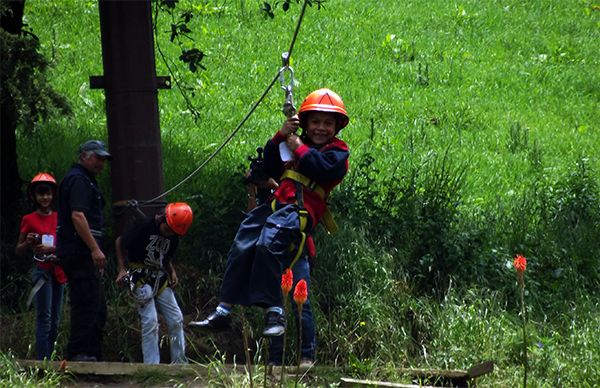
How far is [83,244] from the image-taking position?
8.98 m

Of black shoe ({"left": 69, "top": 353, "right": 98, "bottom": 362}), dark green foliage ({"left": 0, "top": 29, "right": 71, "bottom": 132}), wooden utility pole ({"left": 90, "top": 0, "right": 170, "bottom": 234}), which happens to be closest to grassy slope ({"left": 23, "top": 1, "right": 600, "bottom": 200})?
dark green foliage ({"left": 0, "top": 29, "right": 71, "bottom": 132})

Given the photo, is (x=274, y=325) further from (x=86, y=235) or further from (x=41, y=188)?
(x=41, y=188)

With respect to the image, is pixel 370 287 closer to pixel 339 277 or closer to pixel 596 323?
pixel 339 277

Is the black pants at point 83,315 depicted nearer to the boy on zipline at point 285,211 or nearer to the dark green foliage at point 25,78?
the boy on zipline at point 285,211

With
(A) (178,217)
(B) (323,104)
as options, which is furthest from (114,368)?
(B) (323,104)

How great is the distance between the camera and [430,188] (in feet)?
36.3

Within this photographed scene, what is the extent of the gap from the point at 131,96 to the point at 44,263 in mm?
1540

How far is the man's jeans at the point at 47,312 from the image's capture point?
9.11m

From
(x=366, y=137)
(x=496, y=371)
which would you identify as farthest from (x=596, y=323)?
(x=366, y=137)

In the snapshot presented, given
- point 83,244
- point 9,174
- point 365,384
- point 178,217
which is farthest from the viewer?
point 9,174

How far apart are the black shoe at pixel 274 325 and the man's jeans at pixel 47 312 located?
212cm

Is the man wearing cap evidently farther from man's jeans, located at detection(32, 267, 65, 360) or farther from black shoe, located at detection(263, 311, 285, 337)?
black shoe, located at detection(263, 311, 285, 337)

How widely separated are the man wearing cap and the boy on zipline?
1.27 metres

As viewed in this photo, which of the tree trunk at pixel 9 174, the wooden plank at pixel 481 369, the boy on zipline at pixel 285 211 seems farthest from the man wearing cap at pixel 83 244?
the wooden plank at pixel 481 369
